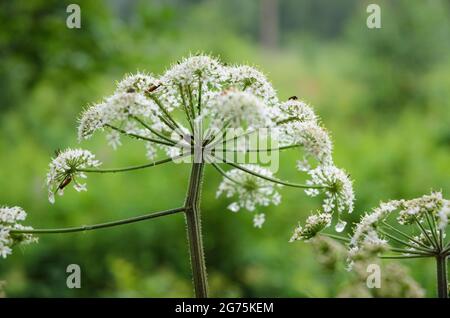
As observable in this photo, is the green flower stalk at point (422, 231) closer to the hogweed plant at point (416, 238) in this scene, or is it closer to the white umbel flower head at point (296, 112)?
the hogweed plant at point (416, 238)

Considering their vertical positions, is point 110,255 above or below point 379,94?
below

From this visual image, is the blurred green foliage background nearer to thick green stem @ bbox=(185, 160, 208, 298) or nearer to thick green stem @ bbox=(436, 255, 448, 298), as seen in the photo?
thick green stem @ bbox=(436, 255, 448, 298)

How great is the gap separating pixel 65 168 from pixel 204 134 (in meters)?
0.61

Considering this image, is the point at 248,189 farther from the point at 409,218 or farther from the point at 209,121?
the point at 409,218

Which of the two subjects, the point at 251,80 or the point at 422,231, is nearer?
the point at 422,231

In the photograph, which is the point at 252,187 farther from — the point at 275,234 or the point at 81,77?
the point at 275,234

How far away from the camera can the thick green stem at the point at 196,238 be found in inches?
80.4

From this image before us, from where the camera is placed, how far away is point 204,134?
2.27m

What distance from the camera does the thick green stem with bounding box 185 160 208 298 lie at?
6.70ft

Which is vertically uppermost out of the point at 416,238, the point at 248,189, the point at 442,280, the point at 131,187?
the point at 131,187

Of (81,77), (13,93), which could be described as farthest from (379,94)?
(81,77)

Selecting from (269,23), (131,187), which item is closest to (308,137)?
(131,187)

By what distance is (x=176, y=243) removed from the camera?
8734mm
